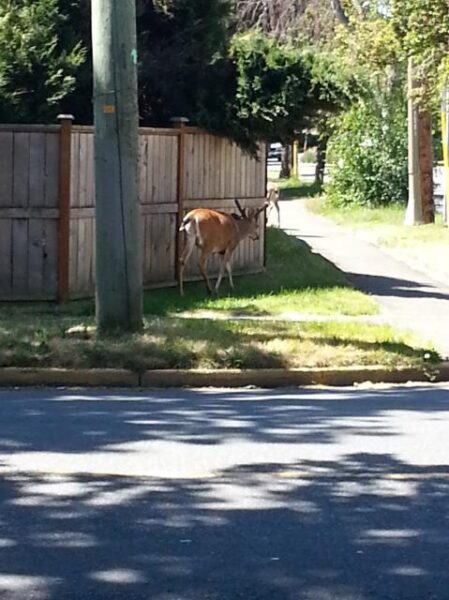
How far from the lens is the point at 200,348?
1280 cm

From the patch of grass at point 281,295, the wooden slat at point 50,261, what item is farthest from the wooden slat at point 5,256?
the patch of grass at point 281,295

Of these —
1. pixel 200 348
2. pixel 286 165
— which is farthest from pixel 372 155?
pixel 200 348

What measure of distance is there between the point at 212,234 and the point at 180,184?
867 millimetres

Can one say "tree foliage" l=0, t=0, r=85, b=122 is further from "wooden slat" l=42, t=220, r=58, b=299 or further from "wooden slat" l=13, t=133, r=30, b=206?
"wooden slat" l=42, t=220, r=58, b=299

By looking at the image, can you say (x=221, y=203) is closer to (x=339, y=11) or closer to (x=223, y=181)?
(x=223, y=181)

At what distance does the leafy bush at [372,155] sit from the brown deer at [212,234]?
22730 mm

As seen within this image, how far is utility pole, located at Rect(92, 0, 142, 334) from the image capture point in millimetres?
12812

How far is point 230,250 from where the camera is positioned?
63.5 feet

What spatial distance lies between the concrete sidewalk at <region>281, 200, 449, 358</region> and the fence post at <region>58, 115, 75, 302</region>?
155 inches

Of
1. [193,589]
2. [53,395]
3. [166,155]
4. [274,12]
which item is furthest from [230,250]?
[274,12]

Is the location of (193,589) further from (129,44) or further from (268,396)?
(129,44)

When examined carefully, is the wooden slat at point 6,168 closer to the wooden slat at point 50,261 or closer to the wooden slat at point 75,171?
the wooden slat at point 50,261

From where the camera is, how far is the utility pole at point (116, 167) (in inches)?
504

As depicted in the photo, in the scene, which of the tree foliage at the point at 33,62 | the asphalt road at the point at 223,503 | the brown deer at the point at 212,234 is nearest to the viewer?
the asphalt road at the point at 223,503
